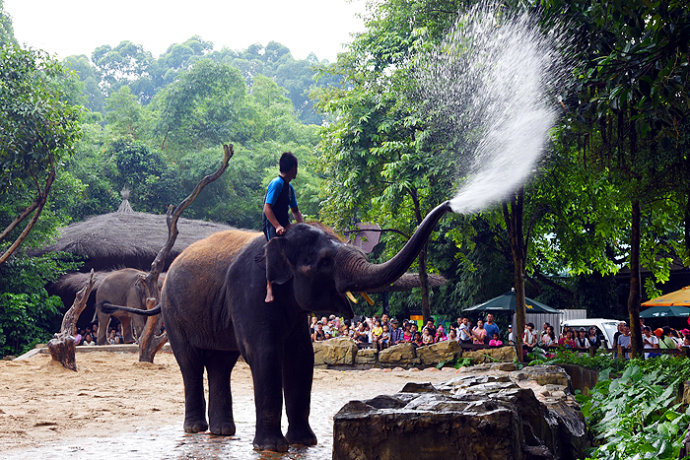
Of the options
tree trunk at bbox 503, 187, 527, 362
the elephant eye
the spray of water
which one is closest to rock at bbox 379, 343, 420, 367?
tree trunk at bbox 503, 187, 527, 362

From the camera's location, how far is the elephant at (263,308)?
6.39m

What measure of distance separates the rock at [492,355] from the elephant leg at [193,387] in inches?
432

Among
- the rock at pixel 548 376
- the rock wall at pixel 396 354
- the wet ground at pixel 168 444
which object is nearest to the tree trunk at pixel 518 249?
the rock wall at pixel 396 354

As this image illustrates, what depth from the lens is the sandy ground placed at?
7.95 metres

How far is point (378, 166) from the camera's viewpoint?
70.7ft

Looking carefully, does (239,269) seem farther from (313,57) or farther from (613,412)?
(313,57)

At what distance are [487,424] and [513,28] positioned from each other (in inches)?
343

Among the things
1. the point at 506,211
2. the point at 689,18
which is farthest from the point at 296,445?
the point at 506,211

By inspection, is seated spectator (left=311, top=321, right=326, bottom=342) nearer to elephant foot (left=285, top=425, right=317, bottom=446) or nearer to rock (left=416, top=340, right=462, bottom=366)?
rock (left=416, top=340, right=462, bottom=366)

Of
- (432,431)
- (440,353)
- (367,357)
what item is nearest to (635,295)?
(440,353)

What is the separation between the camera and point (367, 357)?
1931cm

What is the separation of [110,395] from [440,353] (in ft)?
30.8

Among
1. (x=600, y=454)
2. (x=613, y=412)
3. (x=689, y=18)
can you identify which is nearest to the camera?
(x=689, y=18)

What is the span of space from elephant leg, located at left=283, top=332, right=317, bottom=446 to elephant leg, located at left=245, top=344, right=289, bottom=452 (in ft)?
1.29
